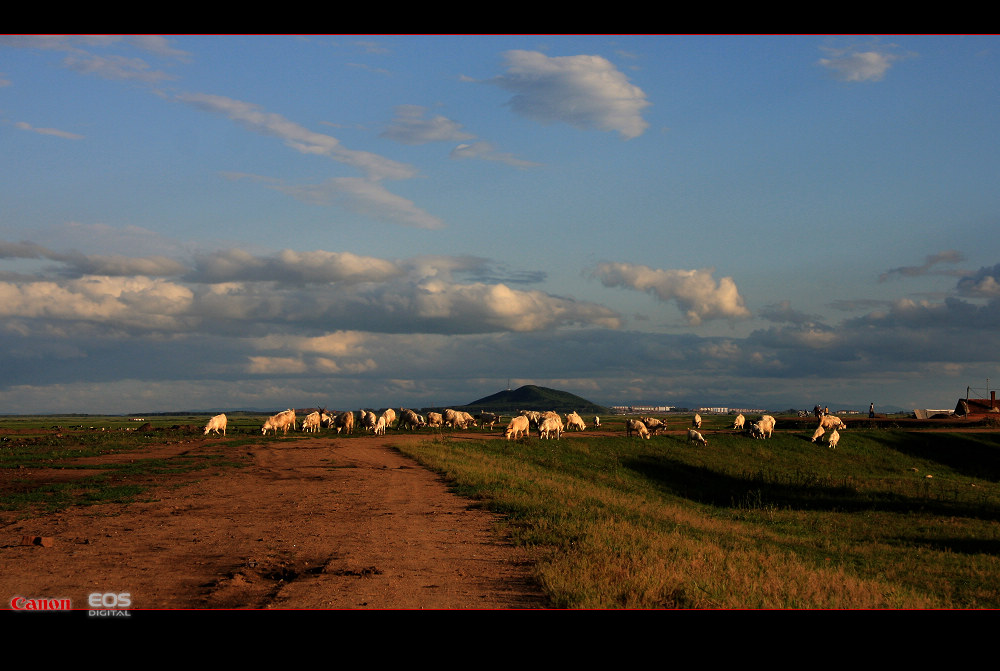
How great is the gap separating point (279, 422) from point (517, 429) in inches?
919

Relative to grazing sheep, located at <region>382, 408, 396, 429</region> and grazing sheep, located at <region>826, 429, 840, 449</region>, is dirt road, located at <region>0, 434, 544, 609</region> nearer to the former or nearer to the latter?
grazing sheep, located at <region>826, 429, 840, 449</region>

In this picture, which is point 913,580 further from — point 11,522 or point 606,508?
point 11,522

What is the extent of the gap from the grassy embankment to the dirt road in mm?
1338

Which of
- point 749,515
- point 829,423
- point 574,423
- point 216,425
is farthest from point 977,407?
point 216,425

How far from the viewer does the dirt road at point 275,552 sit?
424 inches

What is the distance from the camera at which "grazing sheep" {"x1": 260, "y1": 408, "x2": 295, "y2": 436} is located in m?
60.4

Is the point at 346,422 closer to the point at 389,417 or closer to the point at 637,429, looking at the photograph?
the point at 389,417

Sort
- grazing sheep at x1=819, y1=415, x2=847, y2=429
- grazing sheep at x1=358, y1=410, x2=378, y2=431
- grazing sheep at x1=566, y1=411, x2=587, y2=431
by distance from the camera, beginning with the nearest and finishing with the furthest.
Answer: grazing sheep at x1=819, y1=415, x2=847, y2=429 → grazing sheep at x1=566, y1=411, x2=587, y2=431 → grazing sheep at x1=358, y1=410, x2=378, y2=431

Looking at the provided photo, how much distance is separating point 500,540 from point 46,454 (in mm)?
33362

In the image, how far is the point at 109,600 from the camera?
403 inches

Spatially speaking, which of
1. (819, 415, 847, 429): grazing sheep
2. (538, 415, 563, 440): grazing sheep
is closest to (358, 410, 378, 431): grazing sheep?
(538, 415, 563, 440): grazing sheep

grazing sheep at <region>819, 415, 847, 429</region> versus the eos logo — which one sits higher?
the eos logo

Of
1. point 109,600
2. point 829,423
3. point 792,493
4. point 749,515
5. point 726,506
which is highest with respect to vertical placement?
point 109,600

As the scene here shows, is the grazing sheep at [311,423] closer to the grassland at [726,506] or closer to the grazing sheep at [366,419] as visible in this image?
the grazing sheep at [366,419]
